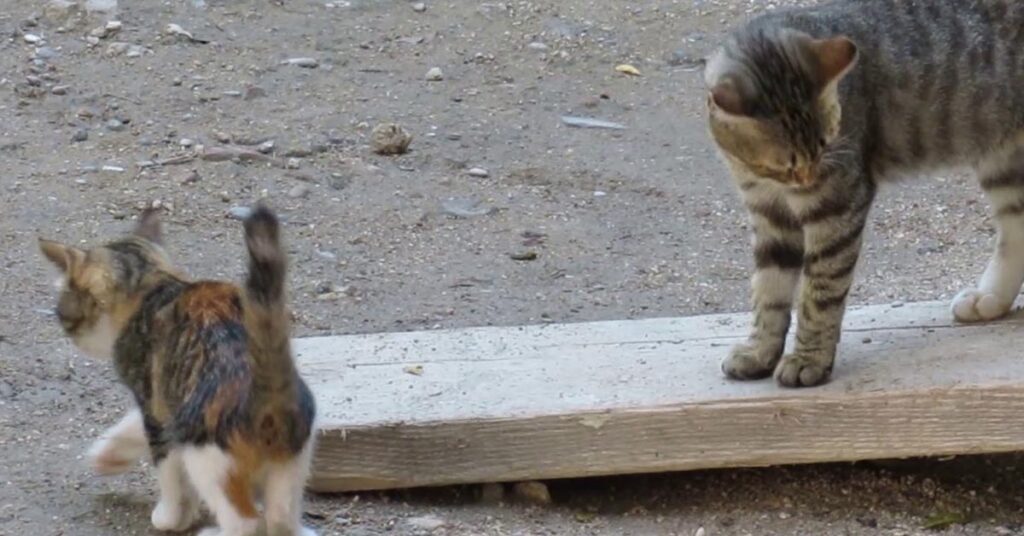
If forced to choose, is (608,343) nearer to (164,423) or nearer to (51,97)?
(164,423)

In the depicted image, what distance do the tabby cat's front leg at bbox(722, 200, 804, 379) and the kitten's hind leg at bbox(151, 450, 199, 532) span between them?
1482 mm

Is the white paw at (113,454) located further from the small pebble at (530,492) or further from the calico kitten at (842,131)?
the calico kitten at (842,131)

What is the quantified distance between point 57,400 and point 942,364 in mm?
2605

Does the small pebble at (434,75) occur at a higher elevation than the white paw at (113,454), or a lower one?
lower

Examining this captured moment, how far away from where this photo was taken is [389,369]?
448 cm

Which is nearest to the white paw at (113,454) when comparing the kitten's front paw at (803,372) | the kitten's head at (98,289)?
the kitten's head at (98,289)

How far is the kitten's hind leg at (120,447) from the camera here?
4047mm

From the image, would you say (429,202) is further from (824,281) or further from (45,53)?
(824,281)

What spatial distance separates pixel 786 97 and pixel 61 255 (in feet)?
6.18

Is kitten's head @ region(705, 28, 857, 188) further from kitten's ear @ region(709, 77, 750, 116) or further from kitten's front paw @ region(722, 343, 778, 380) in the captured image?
kitten's front paw @ region(722, 343, 778, 380)

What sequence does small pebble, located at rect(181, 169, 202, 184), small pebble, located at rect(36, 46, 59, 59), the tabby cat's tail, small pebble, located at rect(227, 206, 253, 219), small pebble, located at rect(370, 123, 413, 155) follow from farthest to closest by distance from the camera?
1. small pebble, located at rect(36, 46, 59, 59)
2. small pebble, located at rect(370, 123, 413, 155)
3. small pebble, located at rect(181, 169, 202, 184)
4. small pebble, located at rect(227, 206, 253, 219)
5. the tabby cat's tail

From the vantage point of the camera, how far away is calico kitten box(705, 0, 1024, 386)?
3.96 meters

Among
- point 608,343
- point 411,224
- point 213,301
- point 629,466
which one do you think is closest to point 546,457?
point 629,466

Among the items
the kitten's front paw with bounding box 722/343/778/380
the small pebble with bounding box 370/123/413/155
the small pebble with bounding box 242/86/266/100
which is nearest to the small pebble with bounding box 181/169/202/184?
the small pebble with bounding box 370/123/413/155
